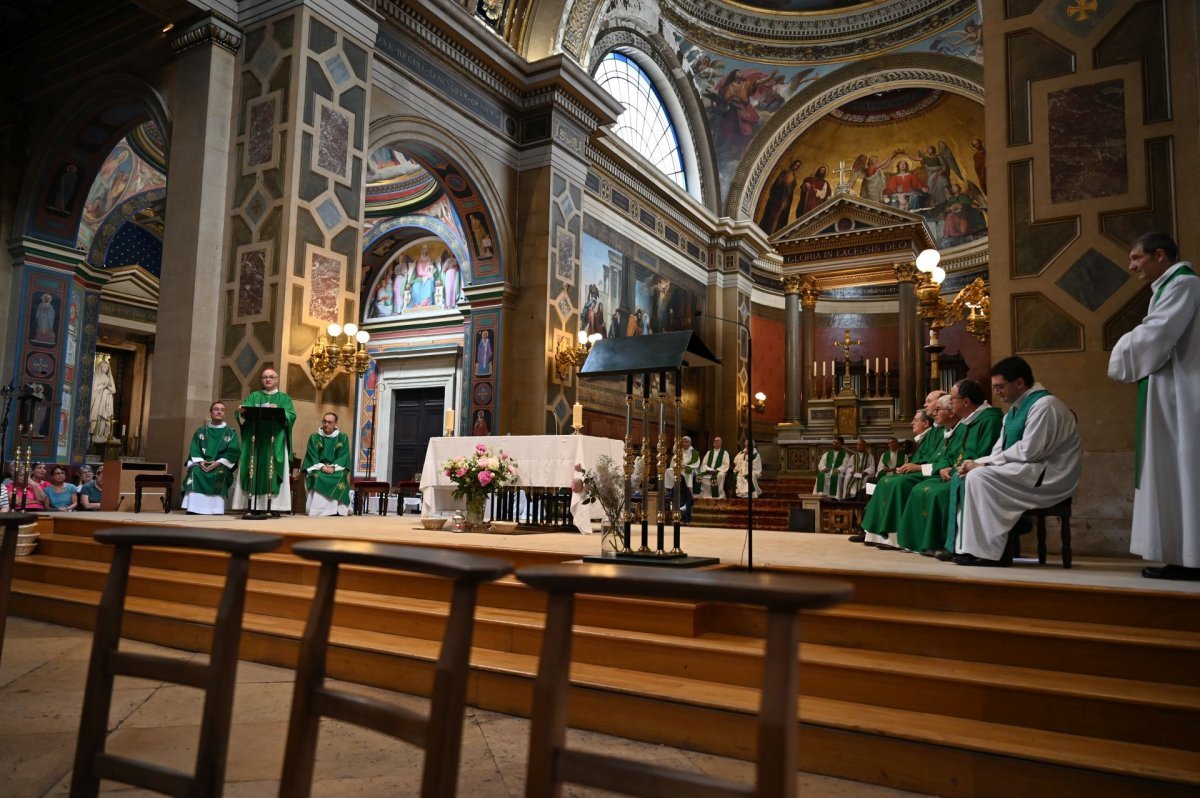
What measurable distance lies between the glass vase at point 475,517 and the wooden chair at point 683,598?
6162 mm

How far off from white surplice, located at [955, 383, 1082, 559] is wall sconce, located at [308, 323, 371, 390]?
7097mm

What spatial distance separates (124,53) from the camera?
10703mm

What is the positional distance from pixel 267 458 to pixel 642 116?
13.0 m

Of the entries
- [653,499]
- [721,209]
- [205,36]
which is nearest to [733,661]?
[653,499]

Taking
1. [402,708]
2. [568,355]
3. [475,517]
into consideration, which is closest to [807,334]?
[568,355]

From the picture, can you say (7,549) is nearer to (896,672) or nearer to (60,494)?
(896,672)

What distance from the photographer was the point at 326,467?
30.8ft

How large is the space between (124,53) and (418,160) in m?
4.09

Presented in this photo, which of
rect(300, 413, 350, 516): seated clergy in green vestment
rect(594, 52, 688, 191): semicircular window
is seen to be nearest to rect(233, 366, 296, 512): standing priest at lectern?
rect(300, 413, 350, 516): seated clergy in green vestment

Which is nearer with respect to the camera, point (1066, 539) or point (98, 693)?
point (98, 693)

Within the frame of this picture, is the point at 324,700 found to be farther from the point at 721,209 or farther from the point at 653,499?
the point at 721,209

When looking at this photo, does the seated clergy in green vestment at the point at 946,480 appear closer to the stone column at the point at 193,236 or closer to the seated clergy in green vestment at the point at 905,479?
the seated clergy in green vestment at the point at 905,479

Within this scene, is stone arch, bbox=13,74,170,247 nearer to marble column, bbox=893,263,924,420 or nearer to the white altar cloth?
the white altar cloth

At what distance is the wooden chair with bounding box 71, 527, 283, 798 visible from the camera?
6.23 ft
